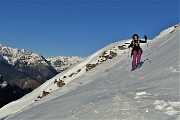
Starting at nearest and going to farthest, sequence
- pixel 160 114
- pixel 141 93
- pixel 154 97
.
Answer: pixel 160 114 → pixel 154 97 → pixel 141 93

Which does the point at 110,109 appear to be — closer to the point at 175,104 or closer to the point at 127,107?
the point at 127,107

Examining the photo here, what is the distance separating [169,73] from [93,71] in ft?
65.5

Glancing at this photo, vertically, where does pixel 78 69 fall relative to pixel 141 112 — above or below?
above

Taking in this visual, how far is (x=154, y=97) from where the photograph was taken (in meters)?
14.6

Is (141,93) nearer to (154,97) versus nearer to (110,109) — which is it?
(154,97)

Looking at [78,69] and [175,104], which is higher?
[78,69]

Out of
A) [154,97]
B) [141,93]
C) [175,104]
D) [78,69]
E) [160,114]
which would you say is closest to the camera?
[160,114]

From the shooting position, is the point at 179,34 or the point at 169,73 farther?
the point at 179,34

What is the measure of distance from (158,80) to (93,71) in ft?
69.4

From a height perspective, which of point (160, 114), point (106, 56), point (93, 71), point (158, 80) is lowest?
point (160, 114)

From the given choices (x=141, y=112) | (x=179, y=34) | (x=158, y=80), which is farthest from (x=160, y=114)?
(x=179, y=34)

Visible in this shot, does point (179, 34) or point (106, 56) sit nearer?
point (179, 34)

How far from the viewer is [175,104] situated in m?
13.0

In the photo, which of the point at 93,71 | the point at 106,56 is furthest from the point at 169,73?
the point at 106,56
